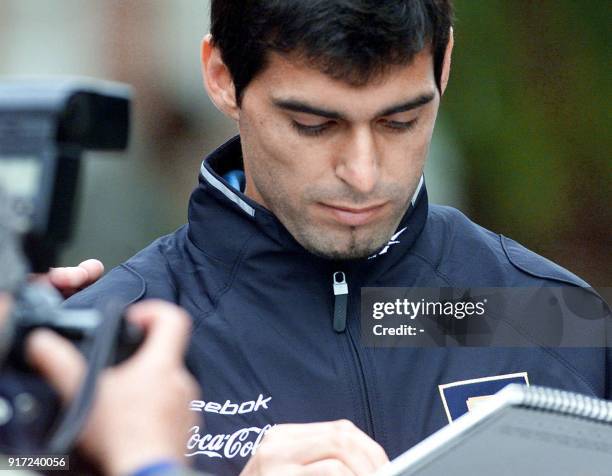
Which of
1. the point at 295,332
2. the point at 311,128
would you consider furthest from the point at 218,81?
the point at 295,332

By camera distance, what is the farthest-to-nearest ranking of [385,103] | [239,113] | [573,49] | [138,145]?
[138,145] < [573,49] < [239,113] < [385,103]

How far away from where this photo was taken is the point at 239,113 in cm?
217

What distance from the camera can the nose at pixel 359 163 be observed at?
2.01m

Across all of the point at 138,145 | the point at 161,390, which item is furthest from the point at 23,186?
the point at 138,145

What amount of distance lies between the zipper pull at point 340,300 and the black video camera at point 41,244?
0.85 m

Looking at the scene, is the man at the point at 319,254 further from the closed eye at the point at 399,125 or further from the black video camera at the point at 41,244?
the black video camera at the point at 41,244

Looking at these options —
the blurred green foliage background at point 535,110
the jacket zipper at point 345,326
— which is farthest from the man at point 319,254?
the blurred green foliage background at point 535,110

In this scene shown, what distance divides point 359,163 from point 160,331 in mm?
869

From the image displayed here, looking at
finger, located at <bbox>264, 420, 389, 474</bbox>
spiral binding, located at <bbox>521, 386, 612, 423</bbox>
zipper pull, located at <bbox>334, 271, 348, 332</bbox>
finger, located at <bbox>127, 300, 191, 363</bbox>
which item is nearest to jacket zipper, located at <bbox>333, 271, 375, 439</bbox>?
zipper pull, located at <bbox>334, 271, 348, 332</bbox>

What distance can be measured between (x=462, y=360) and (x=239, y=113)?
546 mm

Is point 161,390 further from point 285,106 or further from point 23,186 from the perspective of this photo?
point 285,106

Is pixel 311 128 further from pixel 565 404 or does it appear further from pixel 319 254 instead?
pixel 565 404

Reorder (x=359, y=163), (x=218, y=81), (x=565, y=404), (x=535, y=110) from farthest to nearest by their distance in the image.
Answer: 1. (x=535, y=110)
2. (x=218, y=81)
3. (x=359, y=163)
4. (x=565, y=404)

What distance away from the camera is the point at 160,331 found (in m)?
1.20
